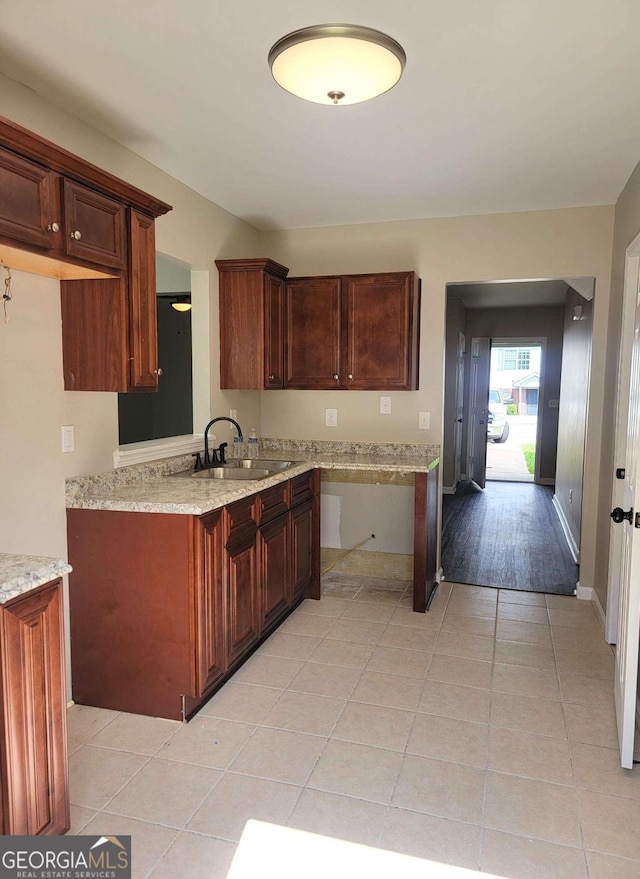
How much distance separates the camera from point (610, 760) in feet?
7.34

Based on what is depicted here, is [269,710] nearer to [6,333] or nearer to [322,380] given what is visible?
[6,333]

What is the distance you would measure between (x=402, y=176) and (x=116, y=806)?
3.09 metres

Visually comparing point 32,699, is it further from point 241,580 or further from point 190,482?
point 190,482

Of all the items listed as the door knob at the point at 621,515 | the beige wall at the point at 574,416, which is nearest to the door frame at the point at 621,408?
the door knob at the point at 621,515

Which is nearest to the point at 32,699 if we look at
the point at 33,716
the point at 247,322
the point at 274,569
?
the point at 33,716

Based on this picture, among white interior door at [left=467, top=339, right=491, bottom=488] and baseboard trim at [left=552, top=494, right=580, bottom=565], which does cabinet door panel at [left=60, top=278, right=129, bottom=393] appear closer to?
baseboard trim at [left=552, top=494, right=580, bottom=565]

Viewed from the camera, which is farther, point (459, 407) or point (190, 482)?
point (459, 407)

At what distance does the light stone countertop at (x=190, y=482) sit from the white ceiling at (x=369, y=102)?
5.10ft

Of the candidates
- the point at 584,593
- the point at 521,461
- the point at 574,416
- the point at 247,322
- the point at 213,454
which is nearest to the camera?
the point at 213,454

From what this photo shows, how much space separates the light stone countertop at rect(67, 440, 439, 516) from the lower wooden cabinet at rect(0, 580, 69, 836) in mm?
774

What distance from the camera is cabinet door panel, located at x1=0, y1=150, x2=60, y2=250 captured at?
1789mm

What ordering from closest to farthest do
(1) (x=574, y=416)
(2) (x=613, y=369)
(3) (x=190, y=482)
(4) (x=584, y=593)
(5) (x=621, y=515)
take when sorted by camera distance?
(5) (x=621, y=515), (3) (x=190, y=482), (2) (x=613, y=369), (4) (x=584, y=593), (1) (x=574, y=416)

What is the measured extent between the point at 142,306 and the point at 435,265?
224 cm

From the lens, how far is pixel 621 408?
3.15m
